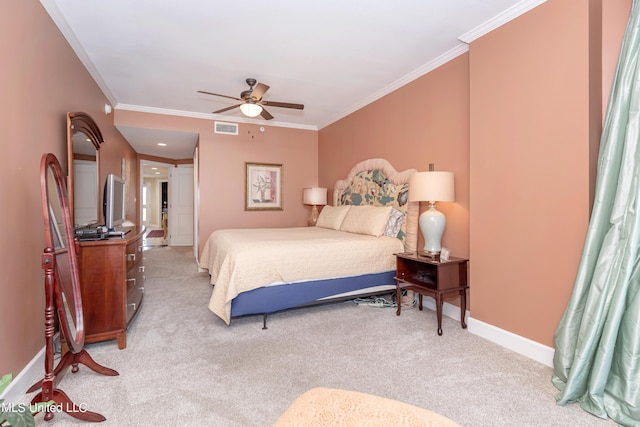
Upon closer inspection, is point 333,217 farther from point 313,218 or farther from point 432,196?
point 432,196

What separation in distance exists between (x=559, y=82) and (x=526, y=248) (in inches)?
46.4

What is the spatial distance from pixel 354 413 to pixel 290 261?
6.50 feet

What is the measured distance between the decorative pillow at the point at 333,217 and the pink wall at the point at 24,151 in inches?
122

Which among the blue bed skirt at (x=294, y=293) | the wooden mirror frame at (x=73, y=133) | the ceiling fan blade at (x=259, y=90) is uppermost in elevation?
the ceiling fan blade at (x=259, y=90)

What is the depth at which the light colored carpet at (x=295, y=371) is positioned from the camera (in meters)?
1.68

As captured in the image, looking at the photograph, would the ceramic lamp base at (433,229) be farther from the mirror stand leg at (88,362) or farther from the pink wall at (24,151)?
the pink wall at (24,151)

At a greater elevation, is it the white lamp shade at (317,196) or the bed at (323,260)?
the white lamp shade at (317,196)

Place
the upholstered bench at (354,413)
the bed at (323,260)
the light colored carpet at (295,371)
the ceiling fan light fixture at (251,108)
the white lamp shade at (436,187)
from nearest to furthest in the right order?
the upholstered bench at (354,413), the light colored carpet at (295,371), the bed at (323,260), the white lamp shade at (436,187), the ceiling fan light fixture at (251,108)

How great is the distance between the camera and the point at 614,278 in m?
1.68

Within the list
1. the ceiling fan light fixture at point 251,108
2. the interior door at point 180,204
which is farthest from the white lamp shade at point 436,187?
the interior door at point 180,204

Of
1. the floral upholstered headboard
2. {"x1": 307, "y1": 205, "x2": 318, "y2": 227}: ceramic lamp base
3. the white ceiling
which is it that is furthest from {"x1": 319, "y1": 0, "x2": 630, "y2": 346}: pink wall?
{"x1": 307, "y1": 205, "x2": 318, "y2": 227}: ceramic lamp base

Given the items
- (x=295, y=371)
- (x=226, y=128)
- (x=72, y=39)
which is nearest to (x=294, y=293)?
(x=295, y=371)

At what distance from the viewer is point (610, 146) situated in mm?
1779

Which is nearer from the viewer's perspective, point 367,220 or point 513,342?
point 513,342
